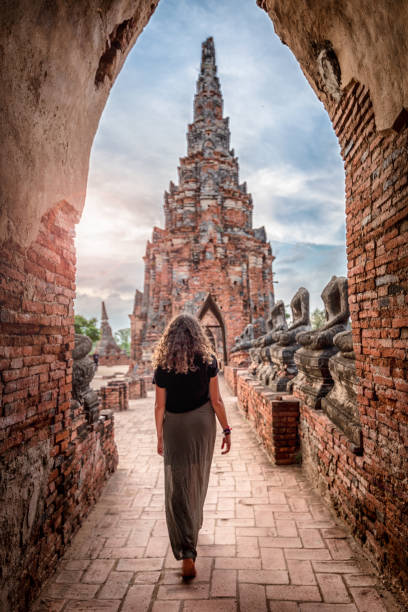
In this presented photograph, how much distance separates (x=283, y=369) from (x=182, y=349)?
11.2 feet

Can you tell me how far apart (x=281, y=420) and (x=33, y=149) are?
3868 millimetres

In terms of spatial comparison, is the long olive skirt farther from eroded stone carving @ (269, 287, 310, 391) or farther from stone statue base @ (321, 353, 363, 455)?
eroded stone carving @ (269, 287, 310, 391)

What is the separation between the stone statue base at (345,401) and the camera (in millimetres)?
2773

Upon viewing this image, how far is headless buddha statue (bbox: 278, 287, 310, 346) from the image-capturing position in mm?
5434

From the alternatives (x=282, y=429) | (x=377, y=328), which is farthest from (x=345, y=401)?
(x=282, y=429)

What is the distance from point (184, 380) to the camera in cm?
246

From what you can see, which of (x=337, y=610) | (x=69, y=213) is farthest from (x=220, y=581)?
(x=69, y=213)

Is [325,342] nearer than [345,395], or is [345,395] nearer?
[345,395]

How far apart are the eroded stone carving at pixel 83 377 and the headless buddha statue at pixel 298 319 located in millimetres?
3197

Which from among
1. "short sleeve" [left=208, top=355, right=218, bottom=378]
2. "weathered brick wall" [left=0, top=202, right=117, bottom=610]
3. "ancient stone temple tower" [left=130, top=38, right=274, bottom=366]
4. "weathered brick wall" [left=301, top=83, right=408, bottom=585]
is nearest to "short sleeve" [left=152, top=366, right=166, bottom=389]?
"short sleeve" [left=208, top=355, right=218, bottom=378]

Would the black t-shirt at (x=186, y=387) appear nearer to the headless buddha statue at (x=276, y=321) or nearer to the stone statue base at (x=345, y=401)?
the stone statue base at (x=345, y=401)

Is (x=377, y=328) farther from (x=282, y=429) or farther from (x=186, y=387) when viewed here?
(x=282, y=429)

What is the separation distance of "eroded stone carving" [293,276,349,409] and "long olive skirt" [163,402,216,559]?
71.9 inches

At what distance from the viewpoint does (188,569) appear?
229 centimetres
